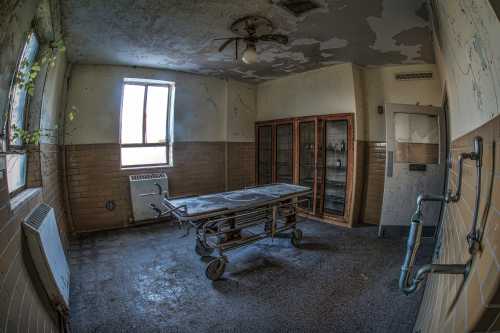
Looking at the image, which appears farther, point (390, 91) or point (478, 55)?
point (390, 91)

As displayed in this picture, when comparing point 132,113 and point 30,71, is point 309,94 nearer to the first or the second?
point 132,113

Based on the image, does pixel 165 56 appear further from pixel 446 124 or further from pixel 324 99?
pixel 446 124

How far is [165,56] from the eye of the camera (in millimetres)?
3844

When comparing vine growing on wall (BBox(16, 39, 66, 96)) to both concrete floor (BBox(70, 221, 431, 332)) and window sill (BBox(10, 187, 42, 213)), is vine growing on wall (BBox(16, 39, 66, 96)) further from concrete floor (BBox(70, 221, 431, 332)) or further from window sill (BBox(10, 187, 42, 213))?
concrete floor (BBox(70, 221, 431, 332))

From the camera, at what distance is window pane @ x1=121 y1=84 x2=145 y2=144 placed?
178 inches

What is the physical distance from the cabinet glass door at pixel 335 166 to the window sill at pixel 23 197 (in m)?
4.11

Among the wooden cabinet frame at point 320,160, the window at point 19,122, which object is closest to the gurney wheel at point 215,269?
the window at point 19,122

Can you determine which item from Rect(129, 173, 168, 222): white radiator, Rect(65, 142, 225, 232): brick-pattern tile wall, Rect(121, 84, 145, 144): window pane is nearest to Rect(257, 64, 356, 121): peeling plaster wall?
Rect(65, 142, 225, 232): brick-pattern tile wall

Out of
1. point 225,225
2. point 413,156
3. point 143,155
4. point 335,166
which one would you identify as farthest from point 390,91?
point 143,155

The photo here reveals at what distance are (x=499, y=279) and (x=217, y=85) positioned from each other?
521 centimetres

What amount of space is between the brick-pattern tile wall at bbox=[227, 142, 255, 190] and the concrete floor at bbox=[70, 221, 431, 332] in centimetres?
210

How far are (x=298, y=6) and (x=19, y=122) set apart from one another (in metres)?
2.73

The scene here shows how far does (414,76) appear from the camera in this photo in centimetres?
411

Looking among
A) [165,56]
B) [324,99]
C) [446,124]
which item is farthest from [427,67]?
[165,56]
